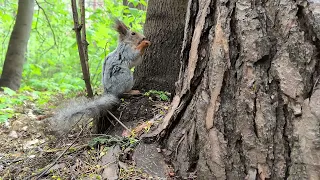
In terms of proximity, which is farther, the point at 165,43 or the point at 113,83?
the point at 113,83

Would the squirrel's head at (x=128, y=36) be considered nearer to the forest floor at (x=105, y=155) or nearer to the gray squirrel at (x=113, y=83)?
the gray squirrel at (x=113, y=83)

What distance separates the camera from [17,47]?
757cm

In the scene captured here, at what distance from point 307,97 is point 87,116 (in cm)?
176

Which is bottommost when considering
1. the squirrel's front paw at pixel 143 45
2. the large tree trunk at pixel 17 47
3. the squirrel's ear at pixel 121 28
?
the large tree trunk at pixel 17 47

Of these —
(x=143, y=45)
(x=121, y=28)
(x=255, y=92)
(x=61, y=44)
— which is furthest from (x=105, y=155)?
(x=61, y=44)

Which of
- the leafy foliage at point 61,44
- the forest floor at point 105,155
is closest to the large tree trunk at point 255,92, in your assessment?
the forest floor at point 105,155

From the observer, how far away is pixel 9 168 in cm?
235

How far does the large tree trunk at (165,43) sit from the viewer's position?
3.08 meters

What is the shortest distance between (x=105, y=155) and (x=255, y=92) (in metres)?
1.10

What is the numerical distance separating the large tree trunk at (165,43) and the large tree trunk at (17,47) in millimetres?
5287

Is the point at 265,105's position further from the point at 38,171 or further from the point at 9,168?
the point at 9,168

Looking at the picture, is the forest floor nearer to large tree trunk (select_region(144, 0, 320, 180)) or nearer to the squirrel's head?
large tree trunk (select_region(144, 0, 320, 180))

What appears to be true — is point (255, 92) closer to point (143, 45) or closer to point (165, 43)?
point (165, 43)

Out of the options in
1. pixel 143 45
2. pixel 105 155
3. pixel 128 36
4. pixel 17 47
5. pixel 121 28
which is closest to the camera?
pixel 105 155
